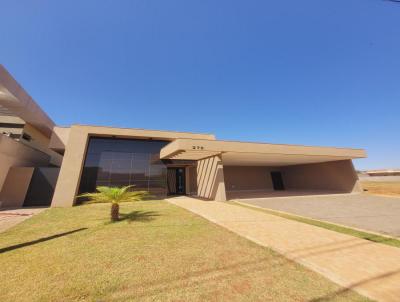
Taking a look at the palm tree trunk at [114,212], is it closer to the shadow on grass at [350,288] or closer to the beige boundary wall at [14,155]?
the shadow on grass at [350,288]

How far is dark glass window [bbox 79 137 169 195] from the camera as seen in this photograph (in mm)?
14953

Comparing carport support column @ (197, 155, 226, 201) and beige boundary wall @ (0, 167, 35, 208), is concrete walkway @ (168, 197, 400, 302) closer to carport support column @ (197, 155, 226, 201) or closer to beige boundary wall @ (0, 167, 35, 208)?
carport support column @ (197, 155, 226, 201)

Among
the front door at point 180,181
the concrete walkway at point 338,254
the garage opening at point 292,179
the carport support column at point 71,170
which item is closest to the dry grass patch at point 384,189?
the garage opening at point 292,179

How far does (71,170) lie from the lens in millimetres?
13070

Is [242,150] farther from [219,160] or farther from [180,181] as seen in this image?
[180,181]

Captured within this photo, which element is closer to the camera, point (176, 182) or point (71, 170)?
point (71, 170)

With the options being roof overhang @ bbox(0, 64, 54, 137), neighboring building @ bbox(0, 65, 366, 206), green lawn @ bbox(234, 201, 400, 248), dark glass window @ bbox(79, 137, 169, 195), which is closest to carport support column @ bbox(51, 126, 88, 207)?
neighboring building @ bbox(0, 65, 366, 206)

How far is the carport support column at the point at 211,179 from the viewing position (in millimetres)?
12898

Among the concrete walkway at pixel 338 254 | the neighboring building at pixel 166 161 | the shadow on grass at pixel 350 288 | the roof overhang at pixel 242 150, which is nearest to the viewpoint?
the shadow on grass at pixel 350 288

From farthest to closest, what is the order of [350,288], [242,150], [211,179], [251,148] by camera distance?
[211,179] → [251,148] → [242,150] → [350,288]

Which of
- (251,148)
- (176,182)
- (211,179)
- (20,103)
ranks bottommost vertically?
(211,179)

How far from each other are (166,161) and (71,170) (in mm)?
8066

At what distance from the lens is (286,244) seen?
4461mm

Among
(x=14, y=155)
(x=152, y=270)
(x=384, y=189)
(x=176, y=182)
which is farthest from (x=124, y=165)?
(x=384, y=189)
